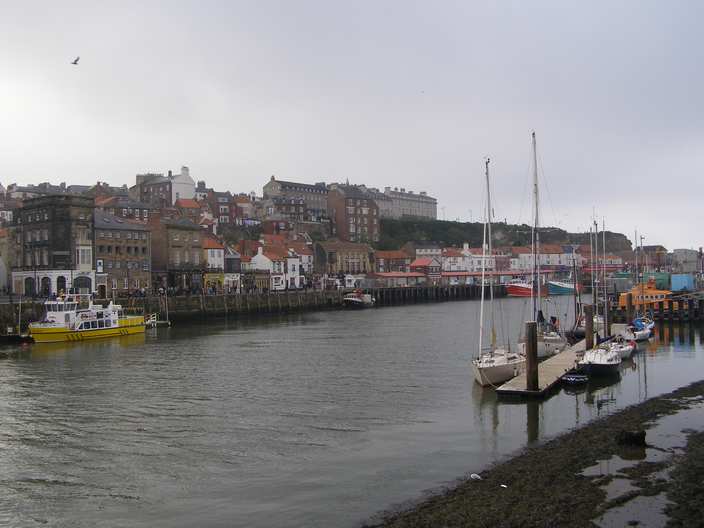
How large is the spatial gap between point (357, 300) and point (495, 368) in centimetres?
6988

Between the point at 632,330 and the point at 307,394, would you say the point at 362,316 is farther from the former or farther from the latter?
the point at 307,394

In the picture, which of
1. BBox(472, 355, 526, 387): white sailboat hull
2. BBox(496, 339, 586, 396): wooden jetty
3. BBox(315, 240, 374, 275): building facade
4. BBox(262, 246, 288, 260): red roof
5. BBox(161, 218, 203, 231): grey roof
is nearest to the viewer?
BBox(496, 339, 586, 396): wooden jetty

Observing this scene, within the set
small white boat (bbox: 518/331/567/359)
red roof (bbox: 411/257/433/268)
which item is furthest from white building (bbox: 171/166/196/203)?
small white boat (bbox: 518/331/567/359)

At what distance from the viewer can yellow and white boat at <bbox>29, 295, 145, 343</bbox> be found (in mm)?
50688

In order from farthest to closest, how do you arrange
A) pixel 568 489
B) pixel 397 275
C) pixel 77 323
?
1. pixel 397 275
2. pixel 77 323
3. pixel 568 489

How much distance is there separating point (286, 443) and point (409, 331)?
3763cm

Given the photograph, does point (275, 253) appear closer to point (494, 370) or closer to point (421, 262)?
point (421, 262)

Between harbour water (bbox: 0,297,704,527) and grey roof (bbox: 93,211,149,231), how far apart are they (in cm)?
3272

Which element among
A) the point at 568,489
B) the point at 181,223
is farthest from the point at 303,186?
the point at 568,489

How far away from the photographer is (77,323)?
52.5 meters

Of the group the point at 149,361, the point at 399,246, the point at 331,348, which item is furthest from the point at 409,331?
the point at 399,246

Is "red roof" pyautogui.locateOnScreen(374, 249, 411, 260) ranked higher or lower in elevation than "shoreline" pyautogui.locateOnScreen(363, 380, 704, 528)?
higher

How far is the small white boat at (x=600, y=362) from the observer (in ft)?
105

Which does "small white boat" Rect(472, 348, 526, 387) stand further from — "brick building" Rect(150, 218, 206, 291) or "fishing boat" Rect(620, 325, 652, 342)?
"brick building" Rect(150, 218, 206, 291)
